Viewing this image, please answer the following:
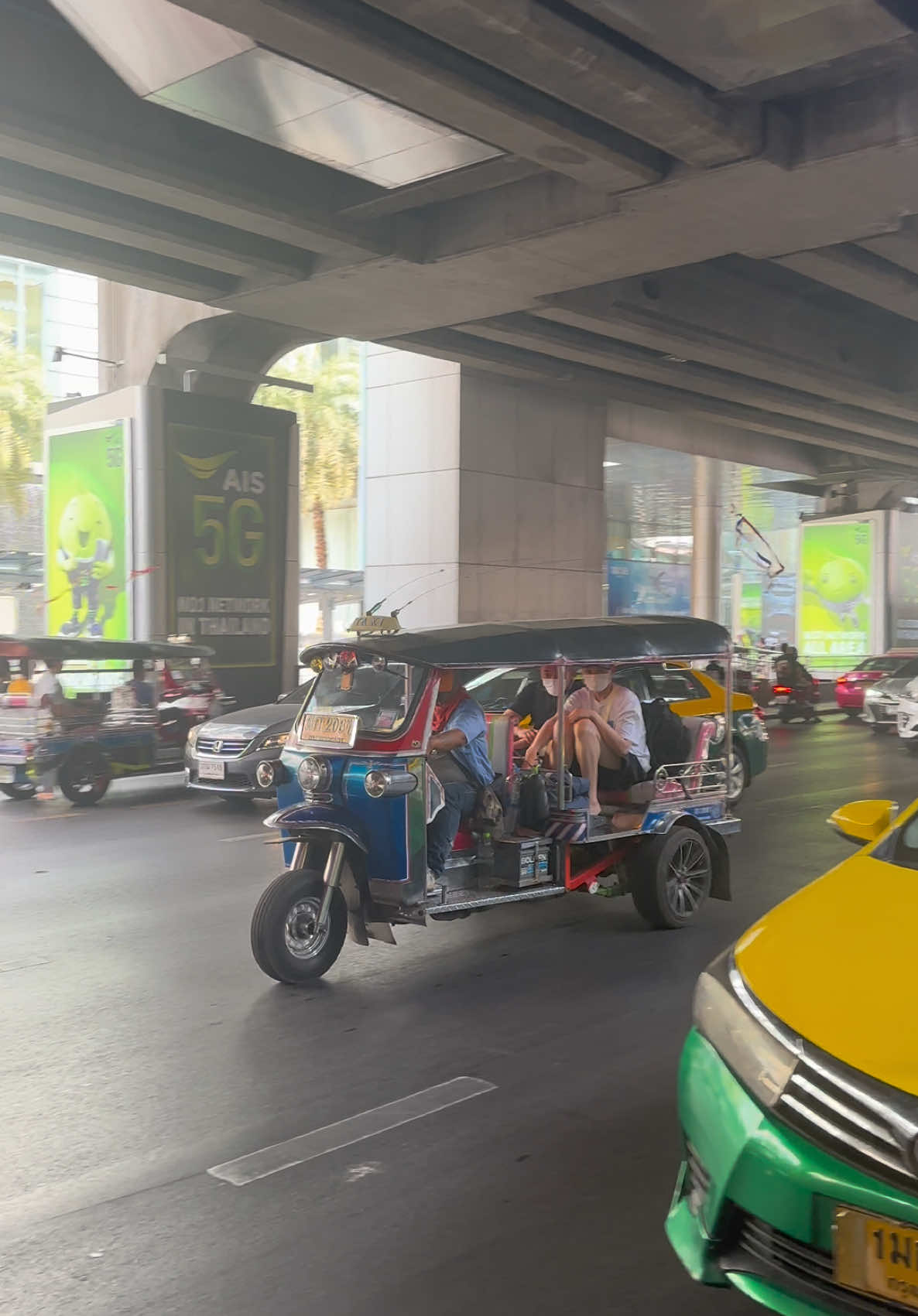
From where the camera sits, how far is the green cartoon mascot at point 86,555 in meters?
20.4

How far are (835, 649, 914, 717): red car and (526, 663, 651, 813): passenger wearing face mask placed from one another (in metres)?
18.1

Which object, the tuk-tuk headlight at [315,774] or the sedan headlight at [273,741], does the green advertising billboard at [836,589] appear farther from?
the tuk-tuk headlight at [315,774]

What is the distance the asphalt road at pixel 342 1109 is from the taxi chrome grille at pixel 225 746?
387 centimetres

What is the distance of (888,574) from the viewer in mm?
38125

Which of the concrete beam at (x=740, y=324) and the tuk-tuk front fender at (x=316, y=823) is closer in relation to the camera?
the tuk-tuk front fender at (x=316, y=823)

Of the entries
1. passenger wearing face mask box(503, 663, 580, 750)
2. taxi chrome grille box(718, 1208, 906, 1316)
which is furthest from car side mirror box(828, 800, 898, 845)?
passenger wearing face mask box(503, 663, 580, 750)

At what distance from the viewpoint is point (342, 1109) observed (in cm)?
490

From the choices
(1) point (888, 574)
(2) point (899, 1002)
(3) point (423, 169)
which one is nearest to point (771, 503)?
(1) point (888, 574)

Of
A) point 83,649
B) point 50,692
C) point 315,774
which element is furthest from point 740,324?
point 315,774

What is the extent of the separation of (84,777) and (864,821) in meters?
10.8

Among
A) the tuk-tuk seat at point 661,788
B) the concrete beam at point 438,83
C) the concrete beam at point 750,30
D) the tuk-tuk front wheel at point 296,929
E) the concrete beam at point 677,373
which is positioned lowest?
the tuk-tuk front wheel at point 296,929

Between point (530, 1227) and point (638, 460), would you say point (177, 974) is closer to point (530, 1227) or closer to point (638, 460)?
point (530, 1227)

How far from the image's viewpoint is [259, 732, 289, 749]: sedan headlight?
13055mm

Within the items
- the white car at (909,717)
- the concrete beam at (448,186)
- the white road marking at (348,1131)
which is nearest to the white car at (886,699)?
the white car at (909,717)
